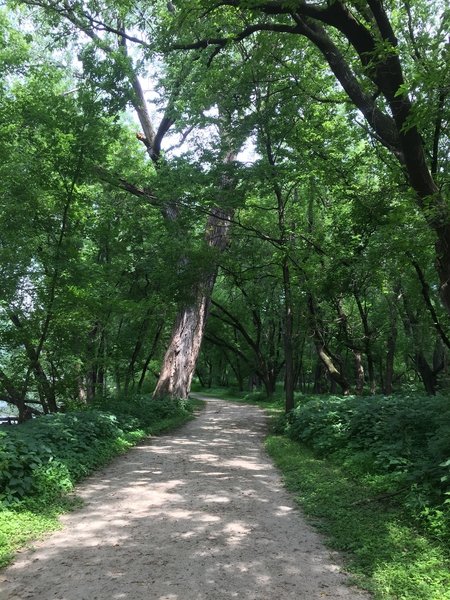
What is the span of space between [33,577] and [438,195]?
5.72m

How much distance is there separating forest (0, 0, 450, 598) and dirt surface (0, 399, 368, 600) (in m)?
1.17

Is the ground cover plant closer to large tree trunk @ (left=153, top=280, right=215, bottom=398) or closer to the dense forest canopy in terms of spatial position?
the dense forest canopy

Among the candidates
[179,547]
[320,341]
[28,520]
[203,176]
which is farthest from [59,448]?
[320,341]

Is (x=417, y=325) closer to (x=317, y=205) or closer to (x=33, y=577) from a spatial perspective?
(x=317, y=205)

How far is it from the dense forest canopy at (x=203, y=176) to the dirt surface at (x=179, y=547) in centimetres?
376

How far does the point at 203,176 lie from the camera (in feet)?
34.9

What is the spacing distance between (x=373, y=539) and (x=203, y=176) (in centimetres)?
847

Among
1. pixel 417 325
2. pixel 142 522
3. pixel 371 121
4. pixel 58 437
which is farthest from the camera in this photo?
pixel 417 325

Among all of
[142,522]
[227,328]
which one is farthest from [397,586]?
[227,328]

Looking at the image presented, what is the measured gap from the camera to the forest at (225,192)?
20.0 ft

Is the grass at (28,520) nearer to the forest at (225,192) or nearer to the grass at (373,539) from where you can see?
the forest at (225,192)

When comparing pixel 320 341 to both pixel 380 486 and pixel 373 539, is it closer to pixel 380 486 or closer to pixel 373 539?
pixel 380 486

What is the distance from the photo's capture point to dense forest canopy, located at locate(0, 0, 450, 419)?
257 inches

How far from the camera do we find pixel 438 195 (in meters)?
5.49
